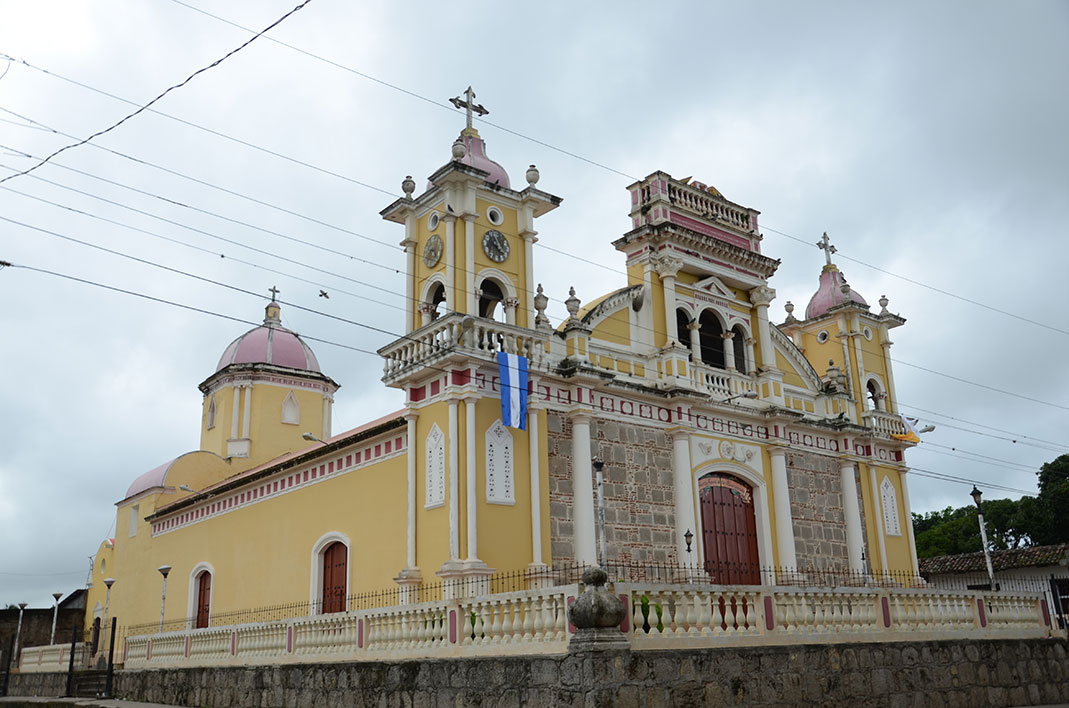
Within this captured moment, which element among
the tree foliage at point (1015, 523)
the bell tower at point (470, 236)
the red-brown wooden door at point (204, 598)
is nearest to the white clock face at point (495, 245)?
the bell tower at point (470, 236)

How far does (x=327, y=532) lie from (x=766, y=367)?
10933 millimetres

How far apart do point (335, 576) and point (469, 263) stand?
8.12 metres

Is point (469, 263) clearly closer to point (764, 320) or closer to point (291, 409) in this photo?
point (764, 320)

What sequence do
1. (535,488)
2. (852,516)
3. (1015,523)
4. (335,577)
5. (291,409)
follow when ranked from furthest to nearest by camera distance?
(1015,523) → (291,409) → (852,516) → (335,577) → (535,488)

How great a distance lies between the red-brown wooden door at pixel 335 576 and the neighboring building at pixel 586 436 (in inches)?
2.3

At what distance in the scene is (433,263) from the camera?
18.4 meters

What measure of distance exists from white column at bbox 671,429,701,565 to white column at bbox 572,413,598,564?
2.38m

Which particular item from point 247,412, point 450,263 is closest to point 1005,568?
point 450,263

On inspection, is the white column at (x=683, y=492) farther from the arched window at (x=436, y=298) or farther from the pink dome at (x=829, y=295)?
the pink dome at (x=829, y=295)

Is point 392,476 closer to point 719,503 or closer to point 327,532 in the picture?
point 327,532

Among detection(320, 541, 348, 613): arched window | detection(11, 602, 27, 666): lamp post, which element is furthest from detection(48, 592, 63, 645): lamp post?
detection(320, 541, 348, 613): arched window

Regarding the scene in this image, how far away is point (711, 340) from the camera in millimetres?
22016

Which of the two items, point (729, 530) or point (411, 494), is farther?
point (729, 530)

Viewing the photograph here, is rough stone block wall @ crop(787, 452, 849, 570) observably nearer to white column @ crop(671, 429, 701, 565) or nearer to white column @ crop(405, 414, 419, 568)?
white column @ crop(671, 429, 701, 565)
